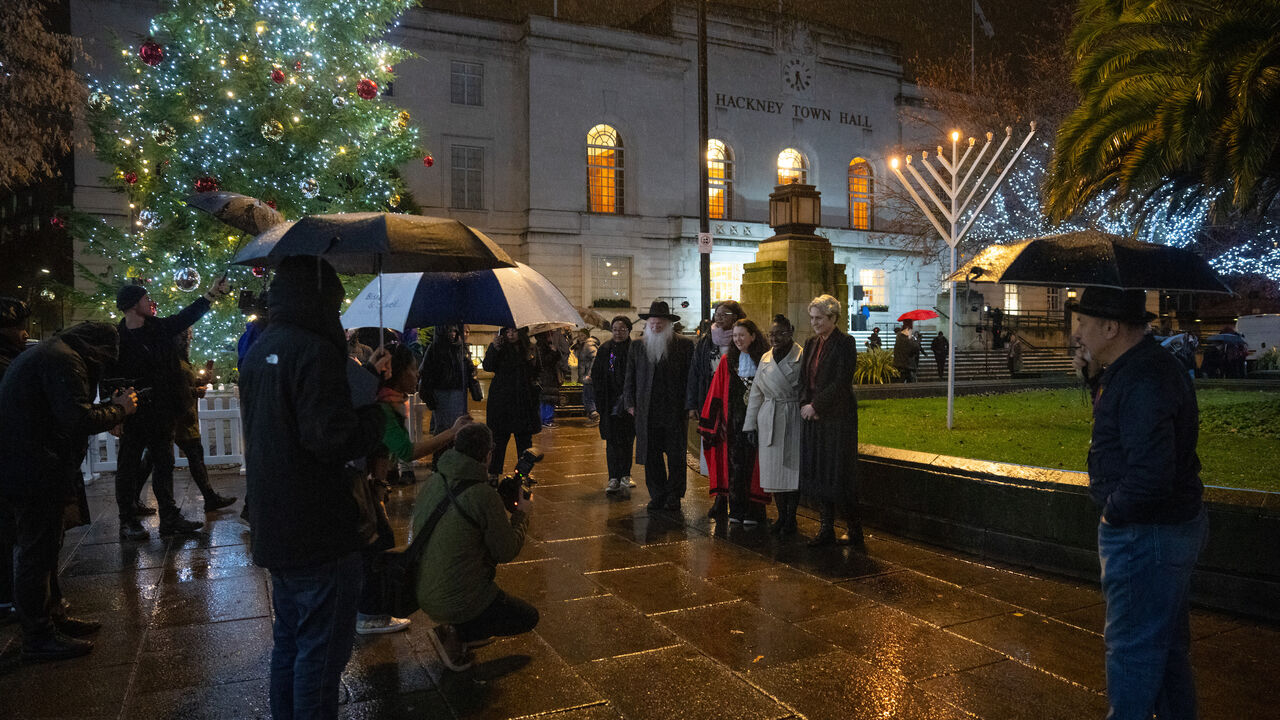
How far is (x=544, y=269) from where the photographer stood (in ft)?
102

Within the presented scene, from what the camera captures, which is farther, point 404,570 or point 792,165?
point 792,165

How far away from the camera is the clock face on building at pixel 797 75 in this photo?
35.3 m

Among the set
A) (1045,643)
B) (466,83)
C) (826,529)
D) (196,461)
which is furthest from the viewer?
(466,83)

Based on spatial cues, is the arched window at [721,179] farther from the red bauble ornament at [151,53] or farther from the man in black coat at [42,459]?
the man in black coat at [42,459]

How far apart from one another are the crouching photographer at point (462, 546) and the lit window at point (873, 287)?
3456 cm

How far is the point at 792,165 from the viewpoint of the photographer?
3647 cm

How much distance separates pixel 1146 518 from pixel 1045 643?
1965 millimetres

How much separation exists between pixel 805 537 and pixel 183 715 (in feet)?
15.7

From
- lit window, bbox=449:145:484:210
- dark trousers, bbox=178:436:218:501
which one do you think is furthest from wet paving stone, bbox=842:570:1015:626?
lit window, bbox=449:145:484:210

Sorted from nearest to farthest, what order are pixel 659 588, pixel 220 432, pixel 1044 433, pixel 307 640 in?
pixel 307 640, pixel 659 588, pixel 1044 433, pixel 220 432

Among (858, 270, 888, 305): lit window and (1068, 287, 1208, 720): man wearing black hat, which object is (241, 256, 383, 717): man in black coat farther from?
(858, 270, 888, 305): lit window

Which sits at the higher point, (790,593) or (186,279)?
(186,279)

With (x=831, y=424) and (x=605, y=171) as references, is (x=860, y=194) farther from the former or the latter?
(x=831, y=424)

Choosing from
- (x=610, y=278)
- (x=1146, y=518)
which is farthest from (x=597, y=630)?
(x=610, y=278)
